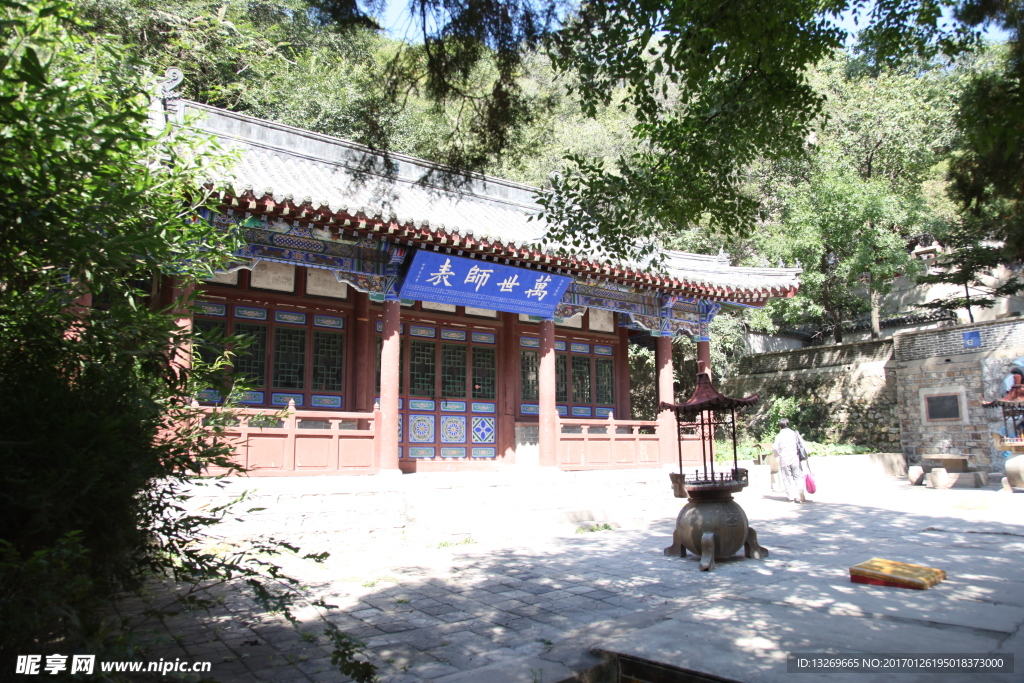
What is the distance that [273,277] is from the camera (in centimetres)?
943

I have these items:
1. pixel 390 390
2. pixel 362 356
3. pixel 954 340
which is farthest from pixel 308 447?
pixel 954 340

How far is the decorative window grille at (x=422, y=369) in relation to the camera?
10477 mm

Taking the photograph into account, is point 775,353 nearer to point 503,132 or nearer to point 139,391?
point 503,132

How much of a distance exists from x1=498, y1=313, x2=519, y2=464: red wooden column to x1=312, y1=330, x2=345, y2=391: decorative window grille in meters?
2.77

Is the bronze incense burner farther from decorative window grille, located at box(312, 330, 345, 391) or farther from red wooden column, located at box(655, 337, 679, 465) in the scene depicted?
decorative window grille, located at box(312, 330, 345, 391)

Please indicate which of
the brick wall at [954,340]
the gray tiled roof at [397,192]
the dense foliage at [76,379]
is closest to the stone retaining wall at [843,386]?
the brick wall at [954,340]

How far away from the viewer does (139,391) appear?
117 inches

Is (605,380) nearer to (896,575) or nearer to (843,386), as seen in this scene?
(896,575)

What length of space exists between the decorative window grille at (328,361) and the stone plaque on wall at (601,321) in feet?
16.2

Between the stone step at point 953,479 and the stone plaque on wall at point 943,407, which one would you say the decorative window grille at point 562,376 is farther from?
the stone plaque on wall at point 943,407

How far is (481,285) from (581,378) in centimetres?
344

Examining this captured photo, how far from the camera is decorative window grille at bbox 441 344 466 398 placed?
10758 mm

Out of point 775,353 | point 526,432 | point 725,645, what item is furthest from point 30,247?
point 775,353

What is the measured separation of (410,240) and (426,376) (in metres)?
2.75
